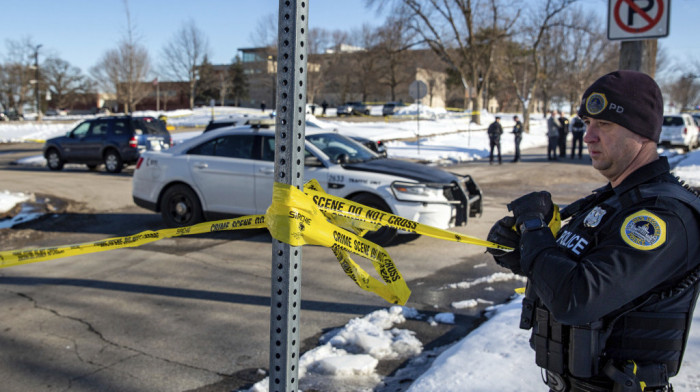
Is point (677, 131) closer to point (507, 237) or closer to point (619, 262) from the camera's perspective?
point (507, 237)

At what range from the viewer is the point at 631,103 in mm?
1815

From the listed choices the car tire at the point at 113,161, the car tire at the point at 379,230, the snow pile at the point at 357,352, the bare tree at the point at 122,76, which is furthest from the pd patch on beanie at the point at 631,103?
the bare tree at the point at 122,76

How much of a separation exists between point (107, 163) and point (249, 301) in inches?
527

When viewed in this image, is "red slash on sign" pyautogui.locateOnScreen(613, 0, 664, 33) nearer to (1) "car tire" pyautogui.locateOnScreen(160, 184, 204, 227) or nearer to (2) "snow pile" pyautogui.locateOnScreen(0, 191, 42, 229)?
(1) "car tire" pyautogui.locateOnScreen(160, 184, 204, 227)

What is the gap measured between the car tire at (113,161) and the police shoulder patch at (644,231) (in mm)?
17069

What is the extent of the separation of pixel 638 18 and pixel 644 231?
14.3 ft

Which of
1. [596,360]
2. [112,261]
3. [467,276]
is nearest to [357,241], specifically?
[596,360]

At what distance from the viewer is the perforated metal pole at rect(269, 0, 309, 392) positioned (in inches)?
61.8

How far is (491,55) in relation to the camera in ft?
129

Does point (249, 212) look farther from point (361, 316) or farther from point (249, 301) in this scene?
point (361, 316)

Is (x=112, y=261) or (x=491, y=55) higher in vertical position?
(x=491, y=55)

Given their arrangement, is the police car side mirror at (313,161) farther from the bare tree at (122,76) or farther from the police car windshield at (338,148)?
the bare tree at (122,76)

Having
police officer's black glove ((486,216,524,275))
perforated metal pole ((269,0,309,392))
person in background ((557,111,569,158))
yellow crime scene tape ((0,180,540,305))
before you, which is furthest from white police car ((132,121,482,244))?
person in background ((557,111,569,158))

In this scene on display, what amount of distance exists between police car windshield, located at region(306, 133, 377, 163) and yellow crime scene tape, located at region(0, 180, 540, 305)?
18.8 feet
